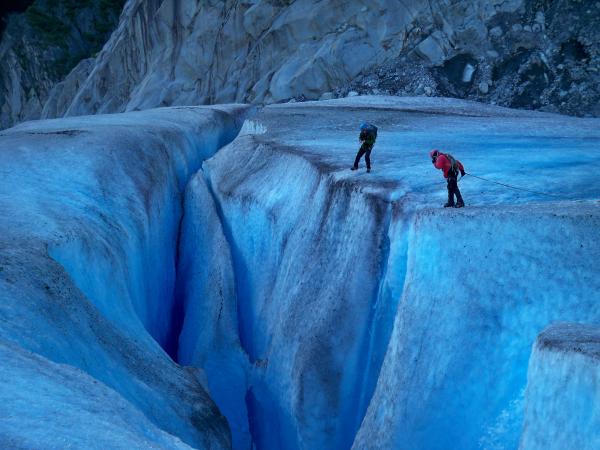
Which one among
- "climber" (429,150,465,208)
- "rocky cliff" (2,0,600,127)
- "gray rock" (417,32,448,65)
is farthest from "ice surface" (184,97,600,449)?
"gray rock" (417,32,448,65)

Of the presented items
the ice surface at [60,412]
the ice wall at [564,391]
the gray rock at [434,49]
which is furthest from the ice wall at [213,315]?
the gray rock at [434,49]

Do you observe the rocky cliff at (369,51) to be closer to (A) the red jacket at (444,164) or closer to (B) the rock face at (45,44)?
(B) the rock face at (45,44)

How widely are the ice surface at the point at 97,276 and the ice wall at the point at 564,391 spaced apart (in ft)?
7.90

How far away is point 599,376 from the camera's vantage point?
4.05 m

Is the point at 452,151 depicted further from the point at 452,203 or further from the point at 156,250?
the point at 156,250

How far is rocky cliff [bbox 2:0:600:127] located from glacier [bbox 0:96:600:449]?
299 inches

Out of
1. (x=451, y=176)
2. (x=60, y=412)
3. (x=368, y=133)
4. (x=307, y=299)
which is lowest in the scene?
(x=60, y=412)

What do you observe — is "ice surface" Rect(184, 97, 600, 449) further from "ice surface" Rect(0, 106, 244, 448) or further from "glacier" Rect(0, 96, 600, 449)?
"ice surface" Rect(0, 106, 244, 448)

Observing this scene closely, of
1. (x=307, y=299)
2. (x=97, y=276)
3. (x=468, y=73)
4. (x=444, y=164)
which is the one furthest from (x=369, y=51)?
(x=444, y=164)

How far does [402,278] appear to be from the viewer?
7.16 meters

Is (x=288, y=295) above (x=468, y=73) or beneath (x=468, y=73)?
beneath

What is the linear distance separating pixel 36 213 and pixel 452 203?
4.86 metres

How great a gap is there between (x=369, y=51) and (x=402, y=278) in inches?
676

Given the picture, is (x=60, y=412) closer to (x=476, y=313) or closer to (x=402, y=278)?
(x=476, y=313)
